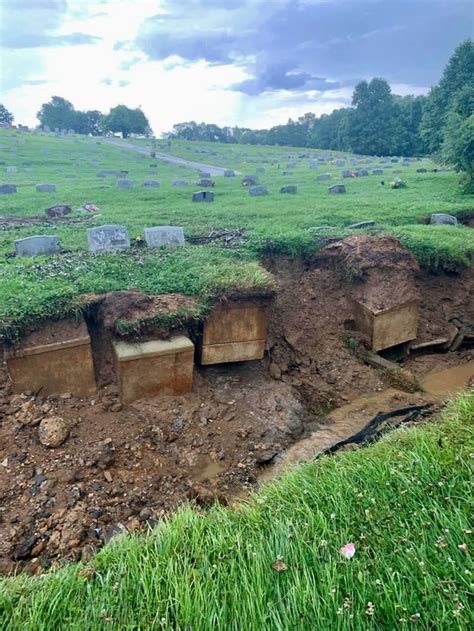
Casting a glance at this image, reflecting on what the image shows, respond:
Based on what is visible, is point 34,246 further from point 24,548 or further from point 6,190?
point 6,190

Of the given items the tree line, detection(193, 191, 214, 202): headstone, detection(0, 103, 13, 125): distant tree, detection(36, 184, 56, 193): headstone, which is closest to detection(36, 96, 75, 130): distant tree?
detection(0, 103, 13, 125): distant tree

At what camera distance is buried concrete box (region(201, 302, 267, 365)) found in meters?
5.04

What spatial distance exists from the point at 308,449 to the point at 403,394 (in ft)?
5.72

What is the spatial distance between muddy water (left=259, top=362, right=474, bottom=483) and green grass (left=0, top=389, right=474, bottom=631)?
1.37 m

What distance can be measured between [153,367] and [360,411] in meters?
2.45

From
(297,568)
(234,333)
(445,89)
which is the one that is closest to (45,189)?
(234,333)

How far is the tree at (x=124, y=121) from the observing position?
4994cm

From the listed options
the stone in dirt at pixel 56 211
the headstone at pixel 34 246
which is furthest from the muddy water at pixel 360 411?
the stone in dirt at pixel 56 211

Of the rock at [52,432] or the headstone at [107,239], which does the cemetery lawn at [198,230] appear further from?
the rock at [52,432]

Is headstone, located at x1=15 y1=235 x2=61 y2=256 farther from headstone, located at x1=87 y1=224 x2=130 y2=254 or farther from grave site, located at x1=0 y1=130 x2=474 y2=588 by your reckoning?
headstone, located at x1=87 y1=224 x2=130 y2=254

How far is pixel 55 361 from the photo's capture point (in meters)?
4.34

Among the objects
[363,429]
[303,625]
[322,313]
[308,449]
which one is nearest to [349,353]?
[322,313]

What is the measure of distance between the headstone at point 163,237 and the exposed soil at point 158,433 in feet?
5.73

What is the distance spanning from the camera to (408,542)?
2283mm
